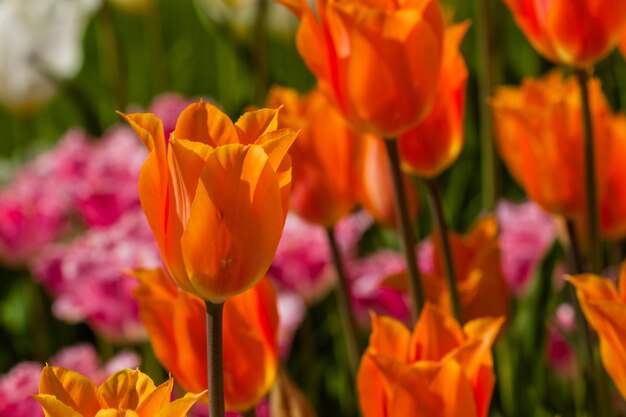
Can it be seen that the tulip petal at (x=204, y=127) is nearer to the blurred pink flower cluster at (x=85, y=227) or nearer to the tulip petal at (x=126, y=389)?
the tulip petal at (x=126, y=389)

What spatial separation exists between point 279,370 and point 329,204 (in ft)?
0.67

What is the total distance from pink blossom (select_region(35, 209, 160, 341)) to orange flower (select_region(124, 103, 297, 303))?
0.53 m

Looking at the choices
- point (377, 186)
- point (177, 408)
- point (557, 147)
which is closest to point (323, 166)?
point (377, 186)

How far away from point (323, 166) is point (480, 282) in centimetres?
18

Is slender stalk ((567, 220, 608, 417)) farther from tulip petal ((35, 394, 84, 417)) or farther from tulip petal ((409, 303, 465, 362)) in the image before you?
tulip petal ((35, 394, 84, 417))

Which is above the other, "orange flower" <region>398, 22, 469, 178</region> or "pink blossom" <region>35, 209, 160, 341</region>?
"orange flower" <region>398, 22, 469, 178</region>

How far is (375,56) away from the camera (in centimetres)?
85

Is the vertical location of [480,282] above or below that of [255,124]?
below

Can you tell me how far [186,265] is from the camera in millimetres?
619

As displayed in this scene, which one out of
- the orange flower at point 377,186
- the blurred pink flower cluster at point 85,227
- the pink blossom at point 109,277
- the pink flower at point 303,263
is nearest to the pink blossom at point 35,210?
the blurred pink flower cluster at point 85,227

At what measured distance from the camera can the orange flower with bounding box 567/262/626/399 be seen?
2.14ft

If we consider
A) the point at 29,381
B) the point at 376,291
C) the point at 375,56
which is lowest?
the point at 376,291

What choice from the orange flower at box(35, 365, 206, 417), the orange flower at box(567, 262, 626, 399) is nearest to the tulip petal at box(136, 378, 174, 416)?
the orange flower at box(35, 365, 206, 417)

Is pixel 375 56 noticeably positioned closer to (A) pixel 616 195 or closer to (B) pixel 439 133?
(B) pixel 439 133
